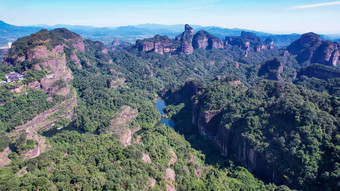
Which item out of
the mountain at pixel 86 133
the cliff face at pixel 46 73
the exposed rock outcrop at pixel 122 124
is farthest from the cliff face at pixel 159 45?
the exposed rock outcrop at pixel 122 124

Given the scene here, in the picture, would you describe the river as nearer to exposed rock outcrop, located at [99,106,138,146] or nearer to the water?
the water

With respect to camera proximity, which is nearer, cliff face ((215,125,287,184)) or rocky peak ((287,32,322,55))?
cliff face ((215,125,287,184))

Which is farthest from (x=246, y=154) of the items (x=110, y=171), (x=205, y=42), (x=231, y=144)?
(x=205, y=42)

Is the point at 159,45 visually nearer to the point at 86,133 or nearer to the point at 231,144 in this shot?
the point at 86,133

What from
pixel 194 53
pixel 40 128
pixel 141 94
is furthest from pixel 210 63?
pixel 40 128

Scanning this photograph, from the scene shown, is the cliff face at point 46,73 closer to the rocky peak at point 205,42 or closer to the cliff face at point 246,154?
the cliff face at point 246,154

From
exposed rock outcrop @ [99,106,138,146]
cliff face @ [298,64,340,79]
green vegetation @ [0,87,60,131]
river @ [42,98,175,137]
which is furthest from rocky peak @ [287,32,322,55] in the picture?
green vegetation @ [0,87,60,131]
